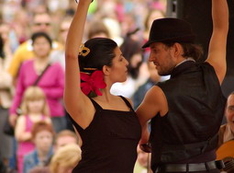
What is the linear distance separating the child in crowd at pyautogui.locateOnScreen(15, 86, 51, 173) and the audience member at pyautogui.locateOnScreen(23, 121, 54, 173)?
0.65ft

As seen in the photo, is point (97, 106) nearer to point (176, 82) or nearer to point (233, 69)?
point (176, 82)

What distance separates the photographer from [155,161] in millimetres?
5695

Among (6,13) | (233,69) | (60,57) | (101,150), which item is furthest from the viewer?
(6,13)

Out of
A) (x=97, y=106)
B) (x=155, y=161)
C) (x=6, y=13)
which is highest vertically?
(x=97, y=106)

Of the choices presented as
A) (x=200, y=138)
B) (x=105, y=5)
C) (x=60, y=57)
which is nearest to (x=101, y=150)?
(x=200, y=138)

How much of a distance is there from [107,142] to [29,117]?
5051 millimetres

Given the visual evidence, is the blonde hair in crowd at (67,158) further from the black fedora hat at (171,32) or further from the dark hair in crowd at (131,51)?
the dark hair in crowd at (131,51)

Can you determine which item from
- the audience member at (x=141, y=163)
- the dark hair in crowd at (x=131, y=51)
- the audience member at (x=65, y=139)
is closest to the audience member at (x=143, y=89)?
the dark hair in crowd at (x=131, y=51)

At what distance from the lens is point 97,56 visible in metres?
5.56

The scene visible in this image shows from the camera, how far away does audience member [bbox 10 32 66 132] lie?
10555mm

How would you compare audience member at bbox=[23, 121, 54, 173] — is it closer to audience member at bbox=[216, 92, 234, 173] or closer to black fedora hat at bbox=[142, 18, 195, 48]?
audience member at bbox=[216, 92, 234, 173]

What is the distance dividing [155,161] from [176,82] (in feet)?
1.53

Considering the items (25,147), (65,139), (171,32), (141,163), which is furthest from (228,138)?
(25,147)

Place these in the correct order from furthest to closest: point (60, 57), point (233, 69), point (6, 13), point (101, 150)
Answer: point (6, 13) → point (60, 57) → point (233, 69) → point (101, 150)
